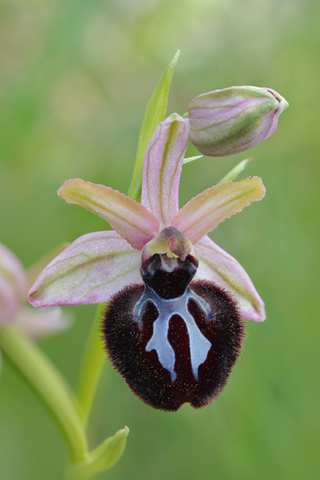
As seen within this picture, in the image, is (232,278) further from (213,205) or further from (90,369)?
(90,369)

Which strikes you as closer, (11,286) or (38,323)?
(11,286)

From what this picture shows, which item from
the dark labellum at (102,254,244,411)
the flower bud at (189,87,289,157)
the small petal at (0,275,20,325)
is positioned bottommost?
the small petal at (0,275,20,325)

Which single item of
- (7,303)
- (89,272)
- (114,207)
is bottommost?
(7,303)

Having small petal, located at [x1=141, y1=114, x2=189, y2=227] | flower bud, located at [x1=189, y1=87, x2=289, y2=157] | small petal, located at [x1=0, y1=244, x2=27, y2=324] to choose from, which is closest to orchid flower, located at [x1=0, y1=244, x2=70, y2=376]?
small petal, located at [x1=0, y1=244, x2=27, y2=324]

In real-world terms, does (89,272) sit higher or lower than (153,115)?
lower

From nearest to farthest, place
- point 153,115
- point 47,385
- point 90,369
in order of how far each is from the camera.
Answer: point 153,115, point 90,369, point 47,385

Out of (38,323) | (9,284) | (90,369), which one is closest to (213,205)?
(90,369)

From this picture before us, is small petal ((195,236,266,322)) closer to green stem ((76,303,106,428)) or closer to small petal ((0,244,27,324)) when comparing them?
green stem ((76,303,106,428))

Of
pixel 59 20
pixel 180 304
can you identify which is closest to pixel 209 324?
pixel 180 304
